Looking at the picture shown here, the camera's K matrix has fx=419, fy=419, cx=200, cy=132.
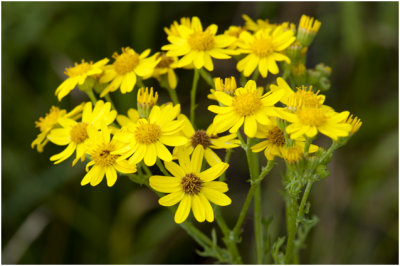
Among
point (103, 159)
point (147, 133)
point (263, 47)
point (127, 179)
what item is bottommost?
point (127, 179)

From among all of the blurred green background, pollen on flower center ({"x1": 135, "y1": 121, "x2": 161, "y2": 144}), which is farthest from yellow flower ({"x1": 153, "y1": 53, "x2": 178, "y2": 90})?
the blurred green background

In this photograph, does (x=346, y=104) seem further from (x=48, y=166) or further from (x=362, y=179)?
(x=48, y=166)

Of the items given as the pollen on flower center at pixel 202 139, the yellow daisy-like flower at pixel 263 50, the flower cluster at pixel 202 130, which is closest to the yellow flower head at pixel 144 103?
the flower cluster at pixel 202 130

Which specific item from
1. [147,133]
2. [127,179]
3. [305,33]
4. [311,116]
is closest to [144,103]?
[147,133]

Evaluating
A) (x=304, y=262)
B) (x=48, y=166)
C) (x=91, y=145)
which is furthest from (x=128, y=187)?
(x=91, y=145)

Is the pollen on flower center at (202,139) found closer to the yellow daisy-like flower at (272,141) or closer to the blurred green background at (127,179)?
the yellow daisy-like flower at (272,141)

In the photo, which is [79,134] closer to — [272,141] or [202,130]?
[202,130]
